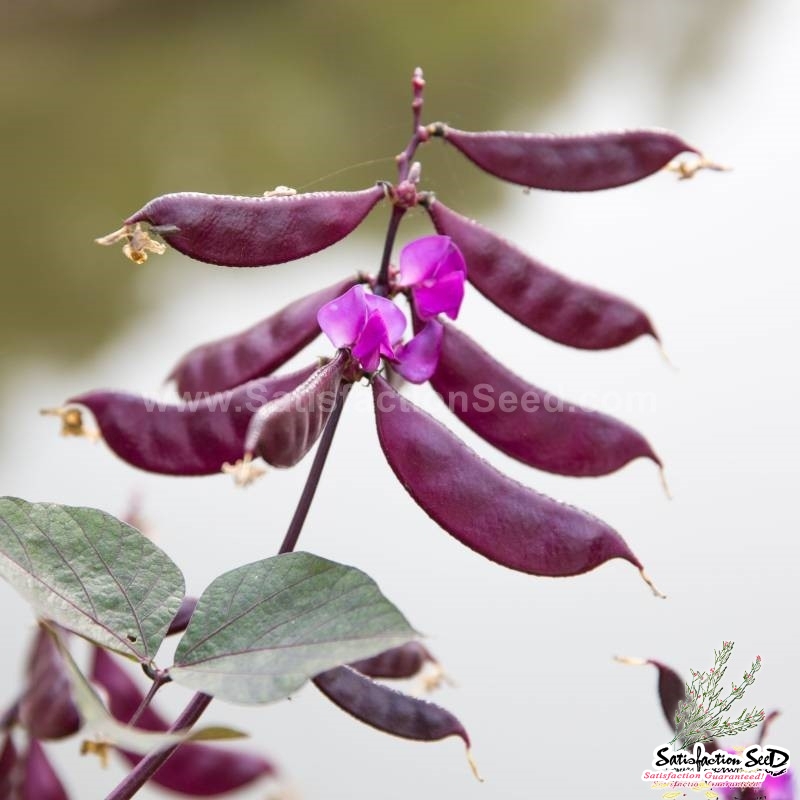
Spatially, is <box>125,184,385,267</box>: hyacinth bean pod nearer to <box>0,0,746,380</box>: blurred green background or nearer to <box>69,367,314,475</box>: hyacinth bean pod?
<box>69,367,314,475</box>: hyacinth bean pod

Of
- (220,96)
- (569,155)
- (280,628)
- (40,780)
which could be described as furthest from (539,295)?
(220,96)

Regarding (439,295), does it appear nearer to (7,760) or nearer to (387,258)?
(387,258)

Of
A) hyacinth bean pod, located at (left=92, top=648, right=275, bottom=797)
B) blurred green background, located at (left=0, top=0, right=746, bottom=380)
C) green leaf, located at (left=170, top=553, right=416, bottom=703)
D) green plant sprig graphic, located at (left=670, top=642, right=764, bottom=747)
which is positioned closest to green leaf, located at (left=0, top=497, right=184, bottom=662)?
green leaf, located at (left=170, top=553, right=416, bottom=703)

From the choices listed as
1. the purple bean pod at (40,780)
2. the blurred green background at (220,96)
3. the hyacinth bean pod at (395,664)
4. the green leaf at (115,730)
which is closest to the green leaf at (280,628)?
the green leaf at (115,730)

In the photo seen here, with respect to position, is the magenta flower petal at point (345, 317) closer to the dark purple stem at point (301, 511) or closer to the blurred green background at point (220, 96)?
the dark purple stem at point (301, 511)

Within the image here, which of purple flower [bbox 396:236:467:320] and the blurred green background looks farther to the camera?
the blurred green background

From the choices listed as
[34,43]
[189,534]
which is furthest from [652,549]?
[34,43]

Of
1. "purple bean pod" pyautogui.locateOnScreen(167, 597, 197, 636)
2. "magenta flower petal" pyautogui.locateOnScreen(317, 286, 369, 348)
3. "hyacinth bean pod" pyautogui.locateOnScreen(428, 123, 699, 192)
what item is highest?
"hyacinth bean pod" pyautogui.locateOnScreen(428, 123, 699, 192)

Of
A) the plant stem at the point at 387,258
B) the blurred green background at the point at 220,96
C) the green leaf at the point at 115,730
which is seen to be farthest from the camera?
the blurred green background at the point at 220,96
